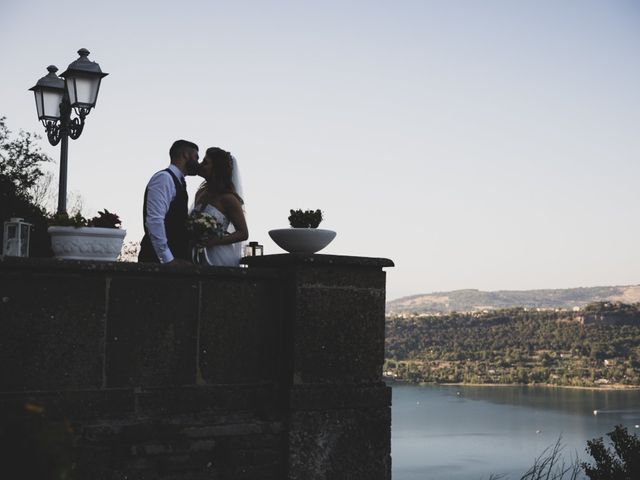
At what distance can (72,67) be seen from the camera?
368 inches

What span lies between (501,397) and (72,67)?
121 meters

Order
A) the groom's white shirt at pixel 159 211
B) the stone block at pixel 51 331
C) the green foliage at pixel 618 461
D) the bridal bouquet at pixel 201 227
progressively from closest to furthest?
the stone block at pixel 51 331
the groom's white shirt at pixel 159 211
the bridal bouquet at pixel 201 227
the green foliage at pixel 618 461

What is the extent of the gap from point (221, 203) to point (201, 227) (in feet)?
0.76

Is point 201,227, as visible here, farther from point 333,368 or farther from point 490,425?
point 490,425

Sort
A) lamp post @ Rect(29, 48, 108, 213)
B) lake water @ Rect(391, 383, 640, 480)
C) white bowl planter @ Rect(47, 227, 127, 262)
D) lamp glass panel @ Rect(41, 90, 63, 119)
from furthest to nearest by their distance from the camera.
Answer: lake water @ Rect(391, 383, 640, 480), lamp glass panel @ Rect(41, 90, 63, 119), lamp post @ Rect(29, 48, 108, 213), white bowl planter @ Rect(47, 227, 127, 262)

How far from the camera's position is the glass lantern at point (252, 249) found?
19.8 ft

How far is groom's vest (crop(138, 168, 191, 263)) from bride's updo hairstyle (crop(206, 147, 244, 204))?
0.21 meters

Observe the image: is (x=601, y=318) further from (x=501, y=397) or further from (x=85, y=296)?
(x=85, y=296)

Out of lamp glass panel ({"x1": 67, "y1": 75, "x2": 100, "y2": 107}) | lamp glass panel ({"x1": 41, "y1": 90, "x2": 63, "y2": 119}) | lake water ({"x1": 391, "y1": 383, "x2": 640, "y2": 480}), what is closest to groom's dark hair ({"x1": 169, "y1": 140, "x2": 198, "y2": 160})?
lamp glass panel ({"x1": 67, "y1": 75, "x2": 100, "y2": 107})

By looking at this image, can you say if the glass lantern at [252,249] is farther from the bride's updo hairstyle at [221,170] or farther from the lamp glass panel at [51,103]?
the lamp glass panel at [51,103]

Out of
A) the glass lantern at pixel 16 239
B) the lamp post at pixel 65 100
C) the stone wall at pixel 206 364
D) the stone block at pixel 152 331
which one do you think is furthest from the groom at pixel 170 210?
the lamp post at pixel 65 100

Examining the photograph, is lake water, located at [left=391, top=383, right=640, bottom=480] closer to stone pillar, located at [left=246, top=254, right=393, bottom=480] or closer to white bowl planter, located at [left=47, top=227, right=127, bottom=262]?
stone pillar, located at [left=246, top=254, right=393, bottom=480]

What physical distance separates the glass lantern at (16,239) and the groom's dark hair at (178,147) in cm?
98

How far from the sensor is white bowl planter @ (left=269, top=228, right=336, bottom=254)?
5.66 meters
